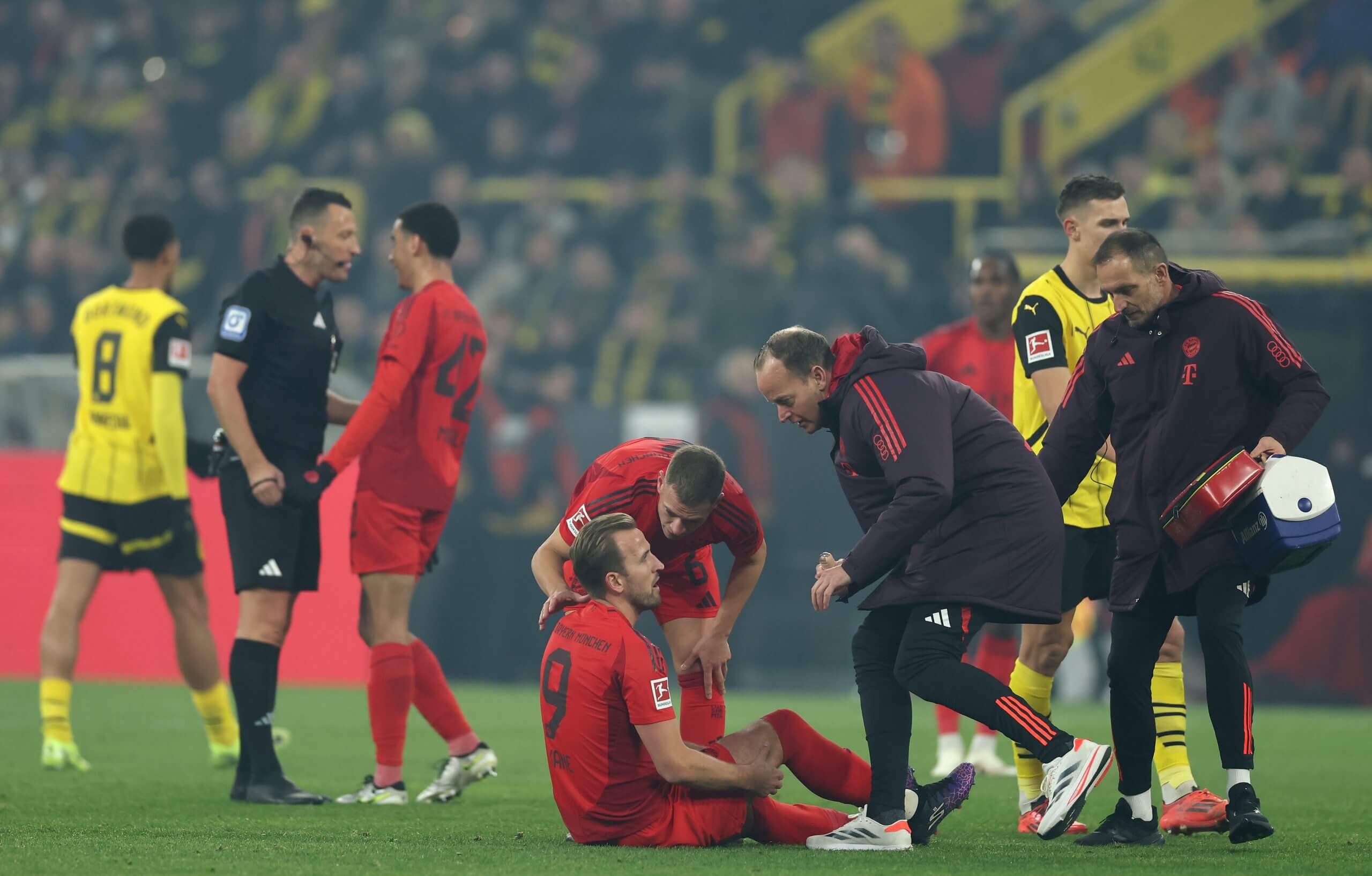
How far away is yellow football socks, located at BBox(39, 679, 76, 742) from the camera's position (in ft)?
22.4

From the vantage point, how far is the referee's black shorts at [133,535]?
7203 millimetres

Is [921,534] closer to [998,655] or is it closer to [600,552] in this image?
[600,552]

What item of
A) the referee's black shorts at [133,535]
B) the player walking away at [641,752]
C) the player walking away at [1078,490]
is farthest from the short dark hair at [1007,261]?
the referee's black shorts at [133,535]

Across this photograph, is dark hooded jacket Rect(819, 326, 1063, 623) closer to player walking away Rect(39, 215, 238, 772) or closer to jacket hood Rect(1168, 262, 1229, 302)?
jacket hood Rect(1168, 262, 1229, 302)

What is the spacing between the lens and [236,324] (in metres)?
5.89

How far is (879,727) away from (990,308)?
10.4ft

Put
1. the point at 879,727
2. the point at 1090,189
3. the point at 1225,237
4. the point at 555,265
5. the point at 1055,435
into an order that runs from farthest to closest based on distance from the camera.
Result: the point at 555,265, the point at 1225,237, the point at 1090,189, the point at 1055,435, the point at 879,727

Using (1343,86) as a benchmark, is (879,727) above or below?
below

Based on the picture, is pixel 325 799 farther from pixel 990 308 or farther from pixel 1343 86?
pixel 1343 86

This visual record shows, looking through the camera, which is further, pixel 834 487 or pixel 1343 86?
pixel 1343 86

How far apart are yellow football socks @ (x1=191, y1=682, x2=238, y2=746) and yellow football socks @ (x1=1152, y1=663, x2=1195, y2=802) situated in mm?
Result: 4019

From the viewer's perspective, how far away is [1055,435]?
16.1ft

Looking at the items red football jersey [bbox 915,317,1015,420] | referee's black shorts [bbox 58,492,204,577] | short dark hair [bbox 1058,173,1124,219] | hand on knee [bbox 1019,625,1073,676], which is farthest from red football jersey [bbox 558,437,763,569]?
referee's black shorts [bbox 58,492,204,577]

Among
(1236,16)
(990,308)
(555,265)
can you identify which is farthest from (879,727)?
(1236,16)
